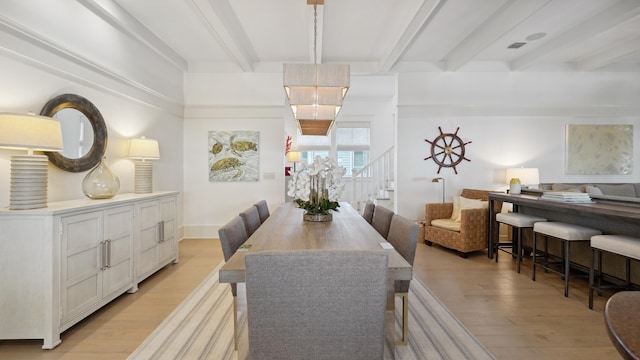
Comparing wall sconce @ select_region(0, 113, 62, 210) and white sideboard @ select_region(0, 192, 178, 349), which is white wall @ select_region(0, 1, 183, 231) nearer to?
wall sconce @ select_region(0, 113, 62, 210)

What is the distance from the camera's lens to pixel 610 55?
469cm

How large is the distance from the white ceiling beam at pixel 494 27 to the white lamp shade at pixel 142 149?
177 inches

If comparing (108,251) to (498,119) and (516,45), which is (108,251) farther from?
(498,119)

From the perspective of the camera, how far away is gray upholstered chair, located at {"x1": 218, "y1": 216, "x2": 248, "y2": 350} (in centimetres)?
200

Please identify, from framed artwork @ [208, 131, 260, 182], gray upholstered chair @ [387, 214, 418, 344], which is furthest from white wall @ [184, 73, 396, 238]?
gray upholstered chair @ [387, 214, 418, 344]

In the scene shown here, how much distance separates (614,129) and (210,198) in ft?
24.0

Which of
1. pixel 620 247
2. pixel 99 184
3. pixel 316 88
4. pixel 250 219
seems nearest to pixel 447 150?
pixel 620 247

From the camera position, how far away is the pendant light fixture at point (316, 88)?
2.54m

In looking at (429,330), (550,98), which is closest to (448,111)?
(550,98)

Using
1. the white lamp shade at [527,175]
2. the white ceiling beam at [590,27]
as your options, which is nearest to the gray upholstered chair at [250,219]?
the white lamp shade at [527,175]

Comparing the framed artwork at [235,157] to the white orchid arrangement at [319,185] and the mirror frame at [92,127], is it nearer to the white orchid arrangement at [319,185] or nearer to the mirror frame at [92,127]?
the mirror frame at [92,127]

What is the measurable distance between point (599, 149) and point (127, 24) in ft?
24.9

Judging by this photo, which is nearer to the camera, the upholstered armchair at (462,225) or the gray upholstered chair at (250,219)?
the gray upholstered chair at (250,219)

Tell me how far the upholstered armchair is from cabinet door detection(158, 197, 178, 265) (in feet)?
12.3
